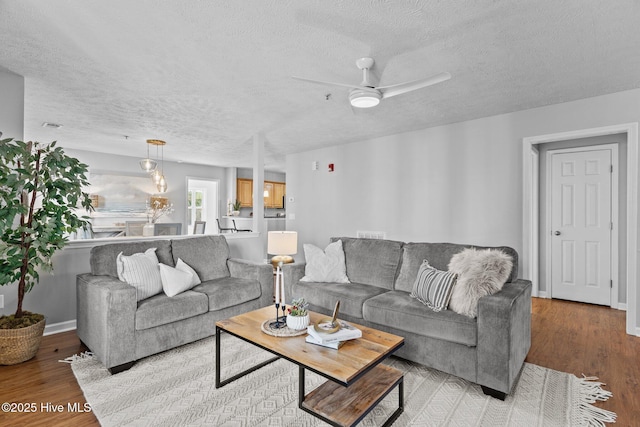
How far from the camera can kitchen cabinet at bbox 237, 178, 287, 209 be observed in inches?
354

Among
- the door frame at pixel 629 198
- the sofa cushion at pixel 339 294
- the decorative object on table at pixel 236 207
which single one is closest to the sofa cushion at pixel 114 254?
the sofa cushion at pixel 339 294

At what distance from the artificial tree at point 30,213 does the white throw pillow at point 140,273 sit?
511 millimetres

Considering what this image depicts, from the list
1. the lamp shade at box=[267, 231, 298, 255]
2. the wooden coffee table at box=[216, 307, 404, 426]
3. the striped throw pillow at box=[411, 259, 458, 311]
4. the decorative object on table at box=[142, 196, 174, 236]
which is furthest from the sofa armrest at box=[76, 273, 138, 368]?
the decorative object on table at box=[142, 196, 174, 236]

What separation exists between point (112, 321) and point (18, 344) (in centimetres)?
84

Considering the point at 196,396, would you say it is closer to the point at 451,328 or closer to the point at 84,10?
the point at 451,328

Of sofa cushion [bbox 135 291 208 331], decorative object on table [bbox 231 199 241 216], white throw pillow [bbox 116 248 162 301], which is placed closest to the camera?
sofa cushion [bbox 135 291 208 331]

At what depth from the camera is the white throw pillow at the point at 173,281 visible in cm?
289

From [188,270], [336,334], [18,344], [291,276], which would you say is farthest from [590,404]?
[18,344]

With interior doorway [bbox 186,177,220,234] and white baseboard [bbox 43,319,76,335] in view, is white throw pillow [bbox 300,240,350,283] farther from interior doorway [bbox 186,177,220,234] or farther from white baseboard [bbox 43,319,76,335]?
interior doorway [bbox 186,177,220,234]

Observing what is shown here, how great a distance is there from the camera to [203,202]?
867cm

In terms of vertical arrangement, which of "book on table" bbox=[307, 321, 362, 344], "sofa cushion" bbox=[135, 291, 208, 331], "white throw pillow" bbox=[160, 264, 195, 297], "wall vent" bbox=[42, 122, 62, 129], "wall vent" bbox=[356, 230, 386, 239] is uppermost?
"wall vent" bbox=[42, 122, 62, 129]

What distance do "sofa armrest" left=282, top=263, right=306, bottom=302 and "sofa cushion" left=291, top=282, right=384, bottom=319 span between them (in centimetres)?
6

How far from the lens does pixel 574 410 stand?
2.01m

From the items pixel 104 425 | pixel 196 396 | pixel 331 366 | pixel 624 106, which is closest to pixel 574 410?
pixel 331 366
